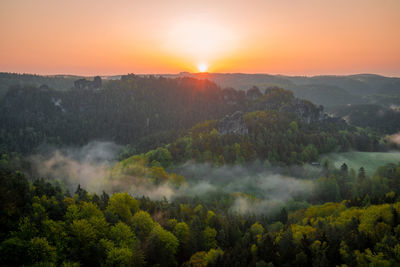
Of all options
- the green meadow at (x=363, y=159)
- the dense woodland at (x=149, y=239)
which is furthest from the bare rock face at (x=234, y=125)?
the dense woodland at (x=149, y=239)

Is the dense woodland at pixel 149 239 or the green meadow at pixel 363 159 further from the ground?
the dense woodland at pixel 149 239

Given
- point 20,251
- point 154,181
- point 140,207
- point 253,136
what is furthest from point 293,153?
point 20,251

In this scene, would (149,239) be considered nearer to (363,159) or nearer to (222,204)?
(222,204)

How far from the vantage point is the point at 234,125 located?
176750mm

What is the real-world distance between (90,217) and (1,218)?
15160 millimetres

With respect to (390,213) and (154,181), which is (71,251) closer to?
(390,213)

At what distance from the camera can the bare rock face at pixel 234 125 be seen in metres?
174

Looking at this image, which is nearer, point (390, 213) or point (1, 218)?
point (1, 218)

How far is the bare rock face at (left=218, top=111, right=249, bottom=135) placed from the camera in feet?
572

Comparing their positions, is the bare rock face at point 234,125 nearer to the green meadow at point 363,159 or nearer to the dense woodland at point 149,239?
the green meadow at point 363,159

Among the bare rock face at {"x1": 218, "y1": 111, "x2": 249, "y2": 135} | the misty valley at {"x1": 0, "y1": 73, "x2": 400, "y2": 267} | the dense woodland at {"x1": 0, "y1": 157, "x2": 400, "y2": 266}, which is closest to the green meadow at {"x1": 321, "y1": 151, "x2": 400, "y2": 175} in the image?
the misty valley at {"x1": 0, "y1": 73, "x2": 400, "y2": 267}

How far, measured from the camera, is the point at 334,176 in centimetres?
12475

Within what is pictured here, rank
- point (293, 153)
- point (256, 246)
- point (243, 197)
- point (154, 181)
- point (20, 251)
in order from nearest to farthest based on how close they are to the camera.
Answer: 1. point (20, 251)
2. point (256, 246)
3. point (243, 197)
4. point (154, 181)
5. point (293, 153)

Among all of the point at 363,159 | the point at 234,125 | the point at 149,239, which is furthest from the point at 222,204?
the point at 363,159
